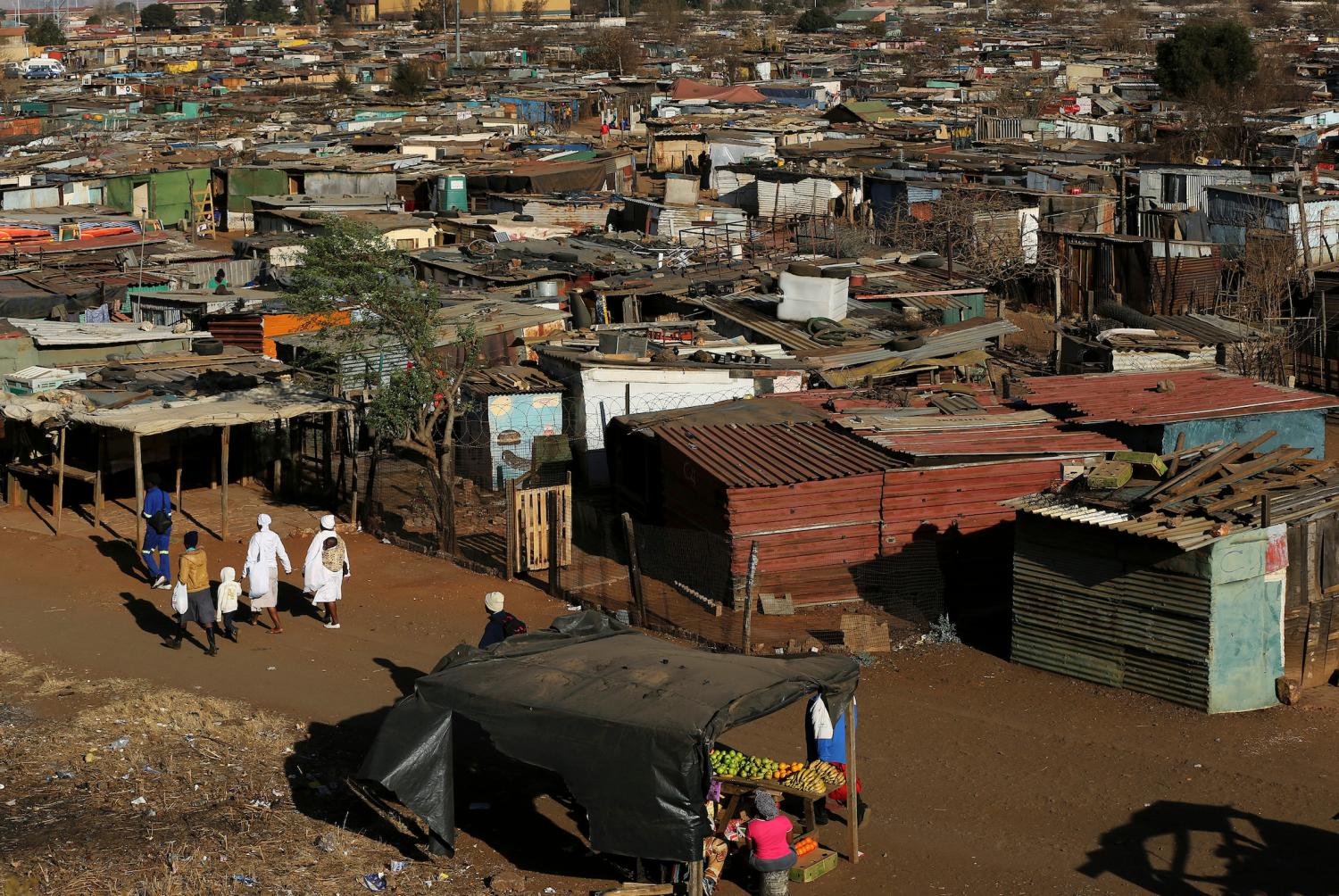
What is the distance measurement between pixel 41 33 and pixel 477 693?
120 metres

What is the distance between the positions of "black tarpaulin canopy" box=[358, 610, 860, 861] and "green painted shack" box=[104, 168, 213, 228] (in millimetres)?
30519

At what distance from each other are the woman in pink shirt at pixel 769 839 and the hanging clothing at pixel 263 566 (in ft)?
18.7

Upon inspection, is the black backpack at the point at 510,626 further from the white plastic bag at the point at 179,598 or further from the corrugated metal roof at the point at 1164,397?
the corrugated metal roof at the point at 1164,397

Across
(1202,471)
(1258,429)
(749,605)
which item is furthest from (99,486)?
(1258,429)

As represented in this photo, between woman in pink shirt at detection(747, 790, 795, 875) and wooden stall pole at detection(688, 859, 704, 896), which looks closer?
wooden stall pole at detection(688, 859, 704, 896)

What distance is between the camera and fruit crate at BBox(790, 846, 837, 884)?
8227 millimetres

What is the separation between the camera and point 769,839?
25.5 ft

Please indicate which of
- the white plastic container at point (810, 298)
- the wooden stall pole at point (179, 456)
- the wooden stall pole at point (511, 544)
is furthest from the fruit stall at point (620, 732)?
the white plastic container at point (810, 298)

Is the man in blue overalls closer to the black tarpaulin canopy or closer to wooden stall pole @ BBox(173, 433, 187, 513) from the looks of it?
wooden stall pole @ BBox(173, 433, 187, 513)

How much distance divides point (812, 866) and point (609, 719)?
150cm

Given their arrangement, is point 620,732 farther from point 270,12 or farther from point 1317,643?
point 270,12

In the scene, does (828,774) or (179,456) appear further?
(179,456)

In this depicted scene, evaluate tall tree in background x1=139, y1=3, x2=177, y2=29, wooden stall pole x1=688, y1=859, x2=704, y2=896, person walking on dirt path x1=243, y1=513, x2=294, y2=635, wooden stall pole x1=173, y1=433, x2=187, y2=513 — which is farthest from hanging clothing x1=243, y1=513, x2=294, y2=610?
tall tree in background x1=139, y1=3, x2=177, y2=29

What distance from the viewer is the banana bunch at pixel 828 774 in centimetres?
842
